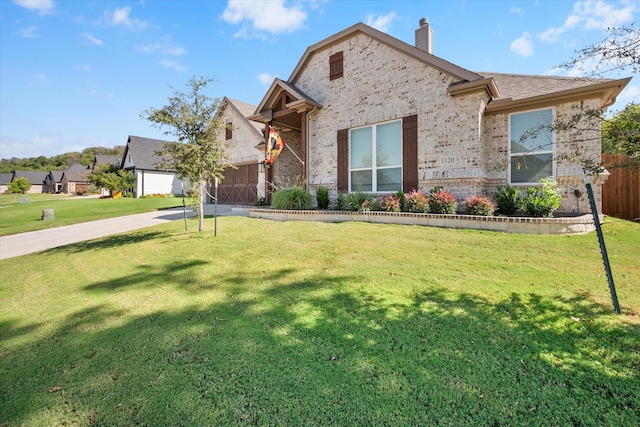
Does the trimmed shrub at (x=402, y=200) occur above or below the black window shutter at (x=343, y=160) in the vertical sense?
below

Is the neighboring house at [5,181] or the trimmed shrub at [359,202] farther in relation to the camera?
the neighboring house at [5,181]

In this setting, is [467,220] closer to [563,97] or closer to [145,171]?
[563,97]

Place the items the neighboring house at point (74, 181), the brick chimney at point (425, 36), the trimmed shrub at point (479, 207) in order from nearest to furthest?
the trimmed shrub at point (479, 207) < the brick chimney at point (425, 36) < the neighboring house at point (74, 181)

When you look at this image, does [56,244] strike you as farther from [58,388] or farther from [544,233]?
[544,233]

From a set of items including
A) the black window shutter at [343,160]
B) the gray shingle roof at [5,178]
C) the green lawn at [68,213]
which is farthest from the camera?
the gray shingle roof at [5,178]

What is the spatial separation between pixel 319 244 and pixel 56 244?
8.50 m

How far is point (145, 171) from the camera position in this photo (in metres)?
33.5

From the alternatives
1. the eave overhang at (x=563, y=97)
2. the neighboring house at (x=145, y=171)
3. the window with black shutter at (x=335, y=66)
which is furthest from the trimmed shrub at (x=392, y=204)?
the neighboring house at (x=145, y=171)

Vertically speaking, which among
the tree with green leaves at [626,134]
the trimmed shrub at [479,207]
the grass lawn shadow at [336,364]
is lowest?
the grass lawn shadow at [336,364]

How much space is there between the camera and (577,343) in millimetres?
2686

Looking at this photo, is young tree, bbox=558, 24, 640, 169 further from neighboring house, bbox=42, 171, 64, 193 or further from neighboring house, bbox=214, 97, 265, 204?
neighboring house, bbox=42, 171, 64, 193

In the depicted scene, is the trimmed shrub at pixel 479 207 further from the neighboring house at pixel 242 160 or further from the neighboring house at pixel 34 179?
the neighboring house at pixel 34 179

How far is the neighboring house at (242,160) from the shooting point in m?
16.9

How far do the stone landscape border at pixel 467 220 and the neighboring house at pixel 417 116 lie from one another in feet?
4.61
